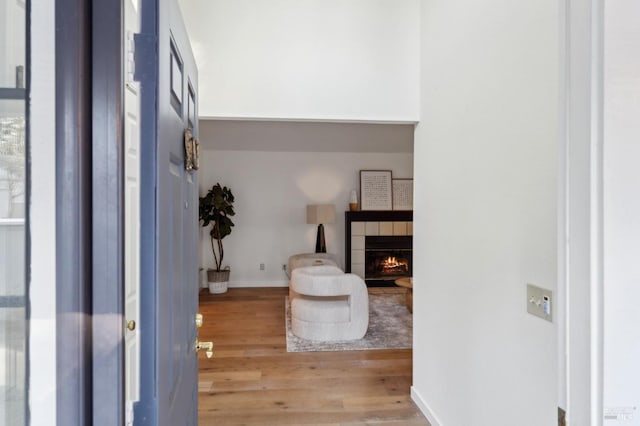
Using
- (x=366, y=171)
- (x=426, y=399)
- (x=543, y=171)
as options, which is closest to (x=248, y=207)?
(x=366, y=171)

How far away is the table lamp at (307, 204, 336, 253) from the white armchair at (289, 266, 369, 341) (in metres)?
→ 2.21

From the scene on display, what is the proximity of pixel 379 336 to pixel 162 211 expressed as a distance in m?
3.52

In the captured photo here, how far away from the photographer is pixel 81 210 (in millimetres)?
758

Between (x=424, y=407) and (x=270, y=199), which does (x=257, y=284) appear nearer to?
(x=270, y=199)

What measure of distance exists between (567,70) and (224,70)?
6.85 feet

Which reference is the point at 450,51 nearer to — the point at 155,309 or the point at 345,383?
the point at 155,309

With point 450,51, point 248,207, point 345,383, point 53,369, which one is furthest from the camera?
point 248,207

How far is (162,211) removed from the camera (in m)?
0.84

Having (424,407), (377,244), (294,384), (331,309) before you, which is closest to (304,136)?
(377,244)

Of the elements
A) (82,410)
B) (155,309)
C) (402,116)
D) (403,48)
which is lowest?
(82,410)

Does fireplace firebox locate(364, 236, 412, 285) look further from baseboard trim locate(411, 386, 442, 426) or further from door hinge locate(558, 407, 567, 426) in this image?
door hinge locate(558, 407, 567, 426)

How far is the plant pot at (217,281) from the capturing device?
5.88 m

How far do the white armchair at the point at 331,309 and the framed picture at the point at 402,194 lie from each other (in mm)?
3145

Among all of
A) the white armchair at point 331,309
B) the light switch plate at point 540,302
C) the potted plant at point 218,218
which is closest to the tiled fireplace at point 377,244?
the potted plant at point 218,218
